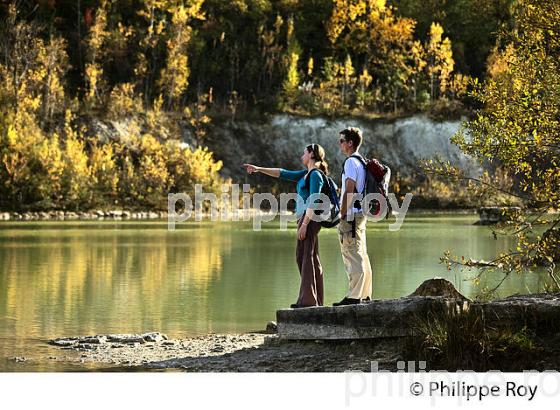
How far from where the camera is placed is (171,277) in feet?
69.3

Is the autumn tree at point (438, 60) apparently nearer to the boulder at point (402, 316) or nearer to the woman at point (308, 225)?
the woman at point (308, 225)

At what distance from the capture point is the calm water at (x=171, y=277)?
47.3ft

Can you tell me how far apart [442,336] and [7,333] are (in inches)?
233

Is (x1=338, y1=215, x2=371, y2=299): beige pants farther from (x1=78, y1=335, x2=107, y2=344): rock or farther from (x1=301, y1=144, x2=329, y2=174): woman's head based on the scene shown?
(x1=78, y1=335, x2=107, y2=344): rock

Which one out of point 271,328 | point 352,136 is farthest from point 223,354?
point 352,136

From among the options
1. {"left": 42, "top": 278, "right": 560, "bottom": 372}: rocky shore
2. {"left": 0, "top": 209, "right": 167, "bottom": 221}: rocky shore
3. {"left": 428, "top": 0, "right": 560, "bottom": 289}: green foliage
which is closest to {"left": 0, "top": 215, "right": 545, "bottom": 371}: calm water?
{"left": 42, "top": 278, "right": 560, "bottom": 372}: rocky shore

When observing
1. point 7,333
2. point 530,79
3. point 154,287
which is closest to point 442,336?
point 530,79

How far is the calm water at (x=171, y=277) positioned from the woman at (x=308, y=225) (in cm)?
248

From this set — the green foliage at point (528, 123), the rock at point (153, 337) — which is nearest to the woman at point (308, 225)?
the green foliage at point (528, 123)

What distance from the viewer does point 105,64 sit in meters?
68.3

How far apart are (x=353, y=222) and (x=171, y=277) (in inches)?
413

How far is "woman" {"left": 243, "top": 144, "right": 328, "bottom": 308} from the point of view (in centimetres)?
1131

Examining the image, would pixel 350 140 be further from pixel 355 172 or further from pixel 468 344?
pixel 468 344
